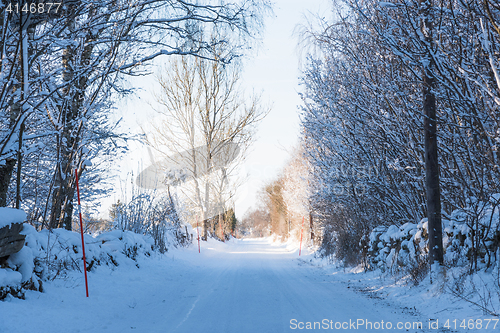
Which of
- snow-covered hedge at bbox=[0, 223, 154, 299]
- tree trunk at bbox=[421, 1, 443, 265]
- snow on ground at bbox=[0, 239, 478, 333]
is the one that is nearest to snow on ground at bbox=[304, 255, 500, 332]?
snow on ground at bbox=[0, 239, 478, 333]

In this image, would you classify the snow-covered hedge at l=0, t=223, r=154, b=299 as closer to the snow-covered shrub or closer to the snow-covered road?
the snow-covered road

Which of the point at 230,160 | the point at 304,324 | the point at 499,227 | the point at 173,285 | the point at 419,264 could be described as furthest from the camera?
the point at 230,160

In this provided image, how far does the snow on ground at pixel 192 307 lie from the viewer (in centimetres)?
471

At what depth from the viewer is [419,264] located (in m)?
7.72

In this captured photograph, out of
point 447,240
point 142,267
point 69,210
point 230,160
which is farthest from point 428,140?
point 230,160

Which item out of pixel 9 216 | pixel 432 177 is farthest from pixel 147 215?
pixel 432 177

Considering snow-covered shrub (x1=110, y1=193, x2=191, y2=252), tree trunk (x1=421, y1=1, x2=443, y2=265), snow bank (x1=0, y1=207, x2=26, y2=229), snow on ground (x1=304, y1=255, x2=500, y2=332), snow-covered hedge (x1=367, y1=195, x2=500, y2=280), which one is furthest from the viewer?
snow-covered shrub (x1=110, y1=193, x2=191, y2=252)

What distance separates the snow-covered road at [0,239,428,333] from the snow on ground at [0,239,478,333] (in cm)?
1

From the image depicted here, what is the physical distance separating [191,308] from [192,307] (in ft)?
0.23

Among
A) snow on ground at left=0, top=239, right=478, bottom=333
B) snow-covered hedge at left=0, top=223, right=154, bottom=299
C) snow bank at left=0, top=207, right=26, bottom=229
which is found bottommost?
snow on ground at left=0, top=239, right=478, bottom=333

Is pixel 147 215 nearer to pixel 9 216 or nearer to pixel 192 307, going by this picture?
pixel 192 307

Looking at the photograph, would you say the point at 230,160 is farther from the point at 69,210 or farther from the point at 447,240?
the point at 447,240

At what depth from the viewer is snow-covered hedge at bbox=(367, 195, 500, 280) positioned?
19.0ft

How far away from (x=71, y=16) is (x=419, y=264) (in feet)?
25.3
